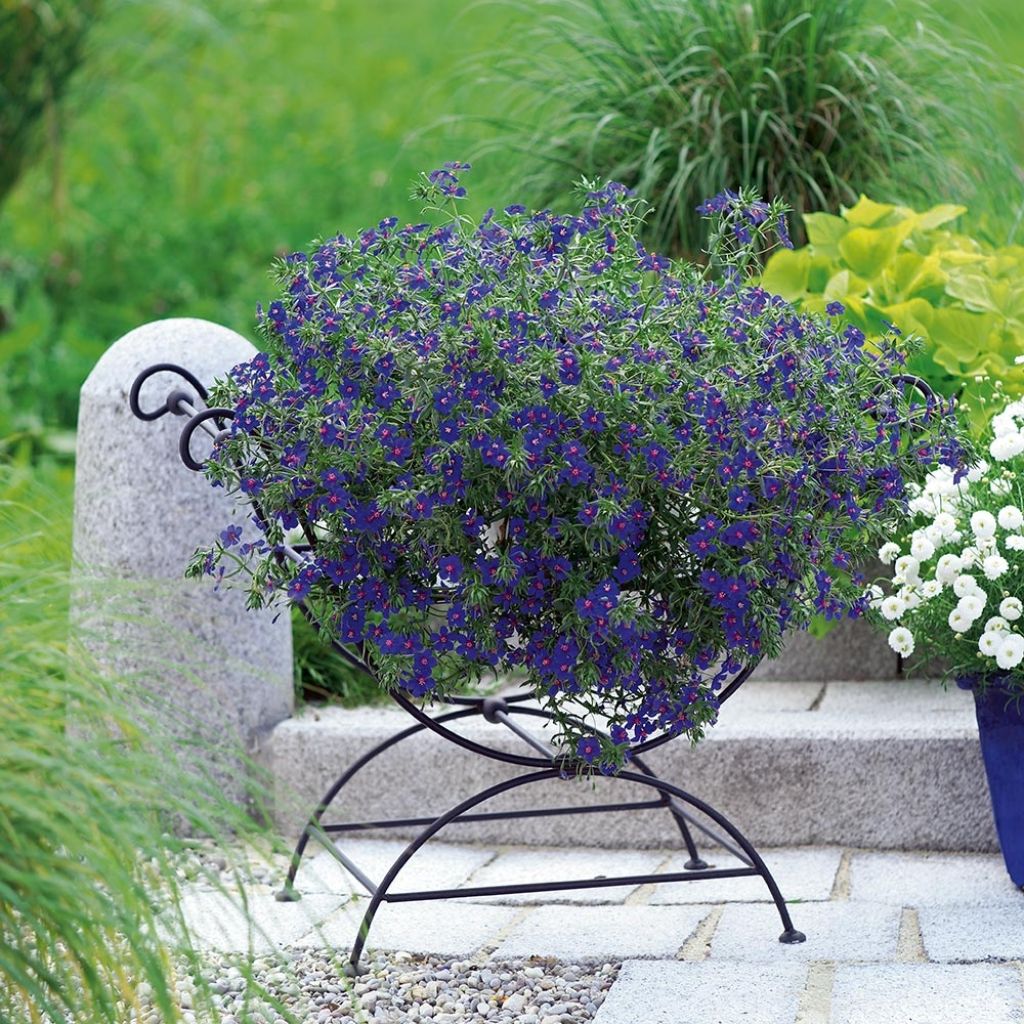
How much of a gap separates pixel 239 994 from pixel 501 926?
1.66ft

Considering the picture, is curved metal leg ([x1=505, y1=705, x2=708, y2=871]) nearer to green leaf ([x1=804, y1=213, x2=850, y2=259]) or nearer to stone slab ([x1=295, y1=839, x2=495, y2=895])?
stone slab ([x1=295, y1=839, x2=495, y2=895])

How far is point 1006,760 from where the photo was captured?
2.55m

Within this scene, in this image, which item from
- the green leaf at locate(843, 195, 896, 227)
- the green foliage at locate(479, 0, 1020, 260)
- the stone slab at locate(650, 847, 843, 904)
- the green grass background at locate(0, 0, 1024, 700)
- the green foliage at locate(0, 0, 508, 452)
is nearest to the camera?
the stone slab at locate(650, 847, 843, 904)

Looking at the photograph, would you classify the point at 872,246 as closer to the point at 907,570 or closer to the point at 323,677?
the point at 907,570

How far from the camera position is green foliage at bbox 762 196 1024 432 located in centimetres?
310

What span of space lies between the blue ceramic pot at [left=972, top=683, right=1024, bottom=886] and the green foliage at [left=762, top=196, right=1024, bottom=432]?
67 cm

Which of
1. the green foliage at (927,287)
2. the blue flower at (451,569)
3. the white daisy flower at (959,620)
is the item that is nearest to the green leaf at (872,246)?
the green foliage at (927,287)

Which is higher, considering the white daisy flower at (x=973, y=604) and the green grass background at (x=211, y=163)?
the green grass background at (x=211, y=163)

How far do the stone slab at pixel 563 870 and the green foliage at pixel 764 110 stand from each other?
1.64m

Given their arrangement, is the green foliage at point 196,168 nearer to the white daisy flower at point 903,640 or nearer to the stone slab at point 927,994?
the white daisy flower at point 903,640

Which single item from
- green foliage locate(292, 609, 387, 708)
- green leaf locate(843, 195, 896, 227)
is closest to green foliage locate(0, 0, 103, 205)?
green foliage locate(292, 609, 387, 708)

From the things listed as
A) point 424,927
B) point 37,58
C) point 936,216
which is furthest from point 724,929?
point 37,58

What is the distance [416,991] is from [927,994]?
0.79m

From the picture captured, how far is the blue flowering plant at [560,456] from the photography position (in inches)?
84.1
